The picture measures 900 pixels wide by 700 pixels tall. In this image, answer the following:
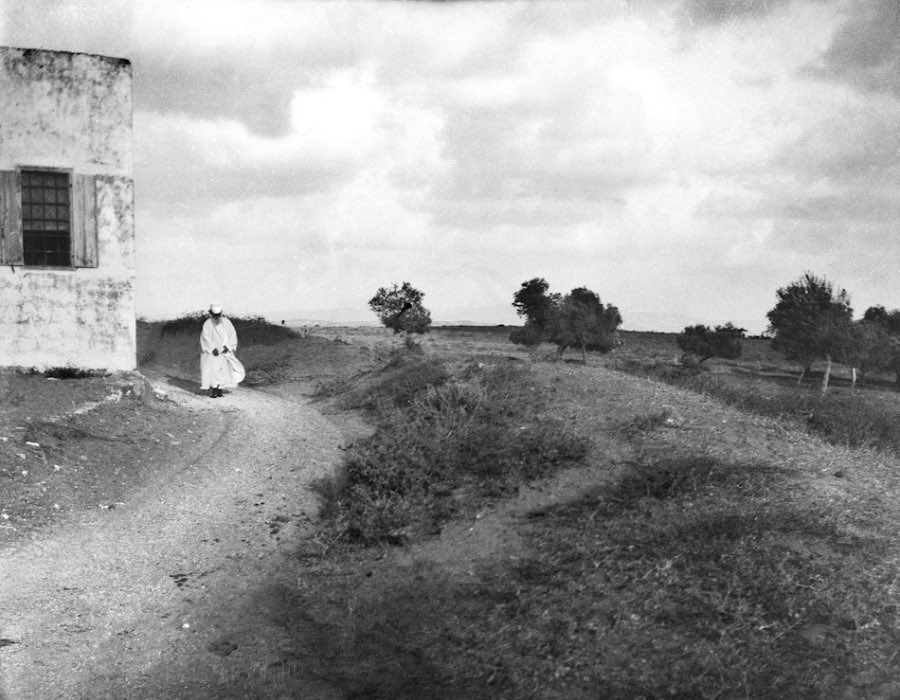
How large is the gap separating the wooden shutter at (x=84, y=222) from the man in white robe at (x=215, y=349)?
2476mm

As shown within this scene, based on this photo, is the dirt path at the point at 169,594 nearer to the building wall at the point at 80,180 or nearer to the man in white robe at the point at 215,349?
the building wall at the point at 80,180

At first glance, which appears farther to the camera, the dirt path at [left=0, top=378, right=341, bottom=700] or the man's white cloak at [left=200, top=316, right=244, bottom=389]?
the man's white cloak at [left=200, top=316, right=244, bottom=389]

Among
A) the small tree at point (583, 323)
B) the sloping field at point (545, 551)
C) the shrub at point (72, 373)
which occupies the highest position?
the small tree at point (583, 323)

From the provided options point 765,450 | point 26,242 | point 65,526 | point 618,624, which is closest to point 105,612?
point 65,526

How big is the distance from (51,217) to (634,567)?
1166 cm

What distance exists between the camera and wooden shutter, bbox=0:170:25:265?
12.6m

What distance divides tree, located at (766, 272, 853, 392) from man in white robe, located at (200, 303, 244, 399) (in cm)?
2345

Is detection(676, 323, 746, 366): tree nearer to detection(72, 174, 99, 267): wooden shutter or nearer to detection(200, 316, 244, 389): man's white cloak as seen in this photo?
detection(200, 316, 244, 389): man's white cloak

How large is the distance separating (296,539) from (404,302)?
63.0ft

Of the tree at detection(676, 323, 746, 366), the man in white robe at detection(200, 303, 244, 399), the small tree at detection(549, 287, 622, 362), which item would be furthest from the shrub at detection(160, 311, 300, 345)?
the tree at detection(676, 323, 746, 366)

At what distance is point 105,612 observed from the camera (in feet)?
20.2

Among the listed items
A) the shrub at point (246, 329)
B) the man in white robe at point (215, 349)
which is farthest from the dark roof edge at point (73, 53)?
the shrub at point (246, 329)

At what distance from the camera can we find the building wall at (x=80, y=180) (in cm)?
1259

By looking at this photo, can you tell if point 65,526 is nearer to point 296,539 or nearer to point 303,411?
point 296,539
